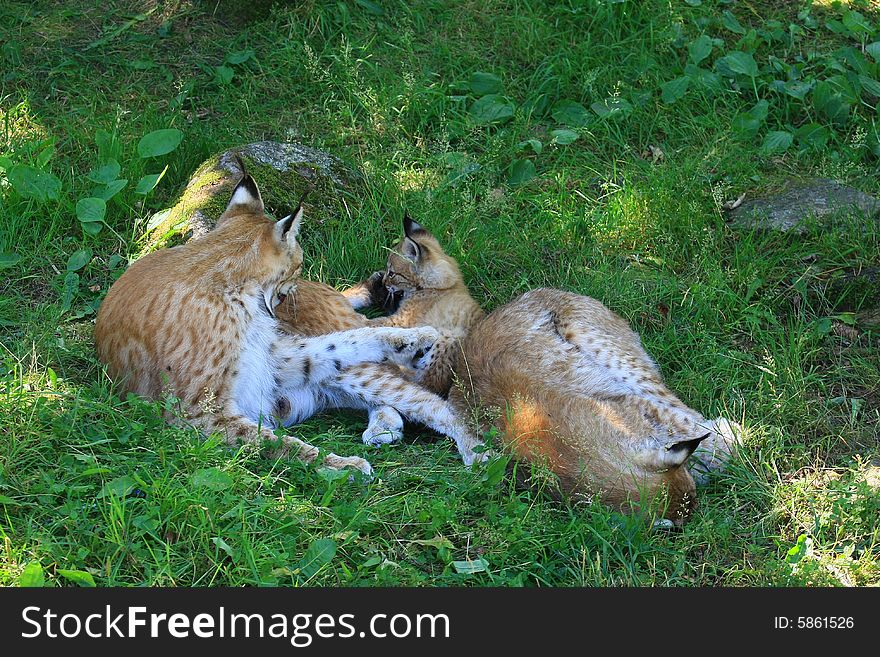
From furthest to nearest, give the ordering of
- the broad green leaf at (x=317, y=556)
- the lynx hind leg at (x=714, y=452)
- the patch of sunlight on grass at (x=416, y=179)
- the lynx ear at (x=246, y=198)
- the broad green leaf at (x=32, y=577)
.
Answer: the patch of sunlight on grass at (x=416, y=179) < the lynx ear at (x=246, y=198) < the lynx hind leg at (x=714, y=452) < the broad green leaf at (x=317, y=556) < the broad green leaf at (x=32, y=577)

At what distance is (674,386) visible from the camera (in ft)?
15.3

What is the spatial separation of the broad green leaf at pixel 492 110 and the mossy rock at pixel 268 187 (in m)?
0.93

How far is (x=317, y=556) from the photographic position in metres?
3.38

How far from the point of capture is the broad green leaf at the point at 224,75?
6.39m

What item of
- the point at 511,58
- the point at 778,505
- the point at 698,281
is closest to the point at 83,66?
the point at 511,58

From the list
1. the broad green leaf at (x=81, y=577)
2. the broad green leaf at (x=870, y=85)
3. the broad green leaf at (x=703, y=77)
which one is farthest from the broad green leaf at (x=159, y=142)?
the broad green leaf at (x=870, y=85)

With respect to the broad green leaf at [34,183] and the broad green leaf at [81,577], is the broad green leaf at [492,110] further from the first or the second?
the broad green leaf at [81,577]

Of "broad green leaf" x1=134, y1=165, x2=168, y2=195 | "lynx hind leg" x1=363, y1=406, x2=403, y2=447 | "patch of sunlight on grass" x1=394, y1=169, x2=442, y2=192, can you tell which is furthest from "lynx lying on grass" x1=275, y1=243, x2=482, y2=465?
"broad green leaf" x1=134, y1=165, x2=168, y2=195

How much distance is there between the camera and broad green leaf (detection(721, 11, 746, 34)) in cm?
646

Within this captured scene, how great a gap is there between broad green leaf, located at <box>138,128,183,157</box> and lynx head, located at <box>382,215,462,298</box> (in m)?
1.44

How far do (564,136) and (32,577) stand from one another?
403cm

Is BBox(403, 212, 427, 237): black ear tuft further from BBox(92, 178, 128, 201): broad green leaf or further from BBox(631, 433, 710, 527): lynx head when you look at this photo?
Answer: BBox(631, 433, 710, 527): lynx head

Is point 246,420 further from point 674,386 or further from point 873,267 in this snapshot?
point 873,267

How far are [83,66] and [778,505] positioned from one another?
16.6 feet
